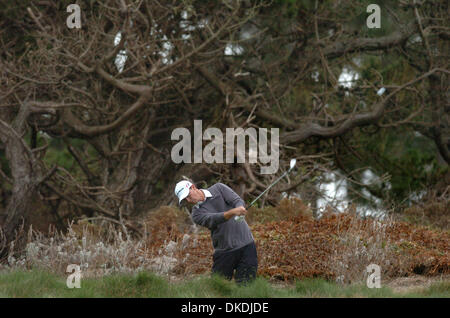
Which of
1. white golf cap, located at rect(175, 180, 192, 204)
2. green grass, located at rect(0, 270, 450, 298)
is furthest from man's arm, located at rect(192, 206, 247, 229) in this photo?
green grass, located at rect(0, 270, 450, 298)

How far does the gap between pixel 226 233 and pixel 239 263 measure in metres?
0.40

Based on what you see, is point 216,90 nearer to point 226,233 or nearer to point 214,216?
point 226,233

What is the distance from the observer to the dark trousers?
705cm

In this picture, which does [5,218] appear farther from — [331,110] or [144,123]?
[331,110]

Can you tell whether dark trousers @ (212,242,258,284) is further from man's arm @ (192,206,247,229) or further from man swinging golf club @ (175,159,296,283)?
man's arm @ (192,206,247,229)

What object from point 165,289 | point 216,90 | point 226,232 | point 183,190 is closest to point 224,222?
point 226,232

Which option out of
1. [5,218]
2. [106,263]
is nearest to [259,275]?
[106,263]

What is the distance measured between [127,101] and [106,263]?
8624mm

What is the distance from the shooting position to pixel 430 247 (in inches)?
385

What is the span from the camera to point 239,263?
A: 23.4 ft

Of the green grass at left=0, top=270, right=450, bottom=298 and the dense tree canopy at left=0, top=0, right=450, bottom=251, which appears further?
the dense tree canopy at left=0, top=0, right=450, bottom=251

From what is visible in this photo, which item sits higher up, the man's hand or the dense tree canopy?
the dense tree canopy

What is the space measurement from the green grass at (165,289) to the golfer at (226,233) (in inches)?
8.2
